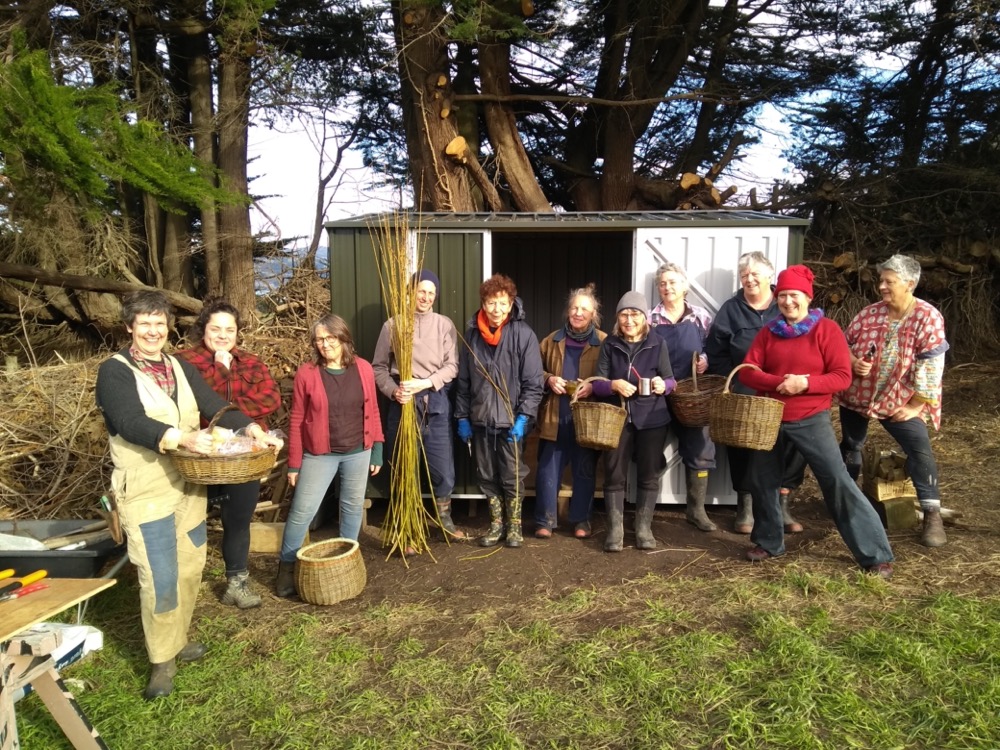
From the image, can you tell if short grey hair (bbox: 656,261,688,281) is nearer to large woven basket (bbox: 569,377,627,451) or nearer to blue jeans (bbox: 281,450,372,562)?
large woven basket (bbox: 569,377,627,451)

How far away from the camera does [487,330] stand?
3.97m

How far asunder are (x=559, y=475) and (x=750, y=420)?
1327mm

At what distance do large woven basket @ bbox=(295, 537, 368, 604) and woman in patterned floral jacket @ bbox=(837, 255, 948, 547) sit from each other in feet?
9.65

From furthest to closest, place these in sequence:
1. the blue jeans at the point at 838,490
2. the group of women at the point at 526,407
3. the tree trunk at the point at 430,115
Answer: the tree trunk at the point at 430,115
the blue jeans at the point at 838,490
the group of women at the point at 526,407

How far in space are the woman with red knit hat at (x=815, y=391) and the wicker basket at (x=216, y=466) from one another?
2.47m

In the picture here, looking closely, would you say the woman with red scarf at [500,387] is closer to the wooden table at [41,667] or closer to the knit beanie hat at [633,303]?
the knit beanie hat at [633,303]

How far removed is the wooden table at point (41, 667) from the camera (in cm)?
191

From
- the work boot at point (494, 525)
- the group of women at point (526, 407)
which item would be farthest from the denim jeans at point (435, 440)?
the work boot at point (494, 525)

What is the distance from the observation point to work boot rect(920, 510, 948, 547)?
3.77 metres

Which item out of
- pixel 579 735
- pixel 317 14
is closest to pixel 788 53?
pixel 317 14

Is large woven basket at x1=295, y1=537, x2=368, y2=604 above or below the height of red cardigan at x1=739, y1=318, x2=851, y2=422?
below

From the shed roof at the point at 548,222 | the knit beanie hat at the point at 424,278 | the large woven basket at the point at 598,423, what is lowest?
the large woven basket at the point at 598,423

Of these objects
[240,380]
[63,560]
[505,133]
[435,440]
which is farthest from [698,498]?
[505,133]

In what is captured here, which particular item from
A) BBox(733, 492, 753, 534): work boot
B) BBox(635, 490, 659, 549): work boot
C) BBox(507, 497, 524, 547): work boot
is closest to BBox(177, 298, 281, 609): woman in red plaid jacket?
BBox(507, 497, 524, 547): work boot
